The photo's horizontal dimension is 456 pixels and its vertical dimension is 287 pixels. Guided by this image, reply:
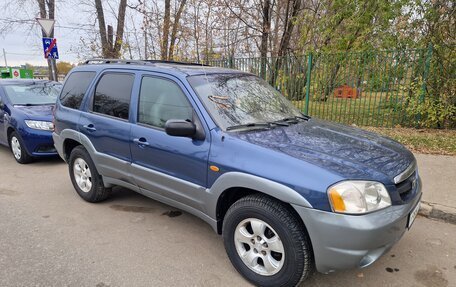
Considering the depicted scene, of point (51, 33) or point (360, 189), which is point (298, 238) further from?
point (51, 33)

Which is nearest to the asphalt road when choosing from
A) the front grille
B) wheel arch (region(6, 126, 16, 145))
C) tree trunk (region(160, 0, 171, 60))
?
the front grille

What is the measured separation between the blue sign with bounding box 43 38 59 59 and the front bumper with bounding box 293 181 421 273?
9.47m

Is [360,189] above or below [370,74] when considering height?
below

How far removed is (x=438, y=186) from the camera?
4.44 meters

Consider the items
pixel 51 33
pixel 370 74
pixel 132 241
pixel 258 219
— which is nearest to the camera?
pixel 258 219

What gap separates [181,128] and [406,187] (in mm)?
1915

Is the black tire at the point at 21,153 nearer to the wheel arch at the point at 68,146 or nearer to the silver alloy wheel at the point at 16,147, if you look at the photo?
the silver alloy wheel at the point at 16,147

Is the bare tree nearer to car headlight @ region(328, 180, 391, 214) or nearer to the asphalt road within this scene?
the asphalt road

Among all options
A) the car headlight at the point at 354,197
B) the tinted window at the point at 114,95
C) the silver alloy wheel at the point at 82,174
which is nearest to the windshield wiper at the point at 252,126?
the car headlight at the point at 354,197

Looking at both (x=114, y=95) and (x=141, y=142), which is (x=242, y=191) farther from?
(x=114, y=95)

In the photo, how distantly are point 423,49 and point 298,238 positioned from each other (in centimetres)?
692

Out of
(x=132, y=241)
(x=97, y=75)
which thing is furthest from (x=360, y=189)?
(x=97, y=75)

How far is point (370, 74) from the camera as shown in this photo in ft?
26.8

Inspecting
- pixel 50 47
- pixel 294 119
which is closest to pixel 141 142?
pixel 294 119
